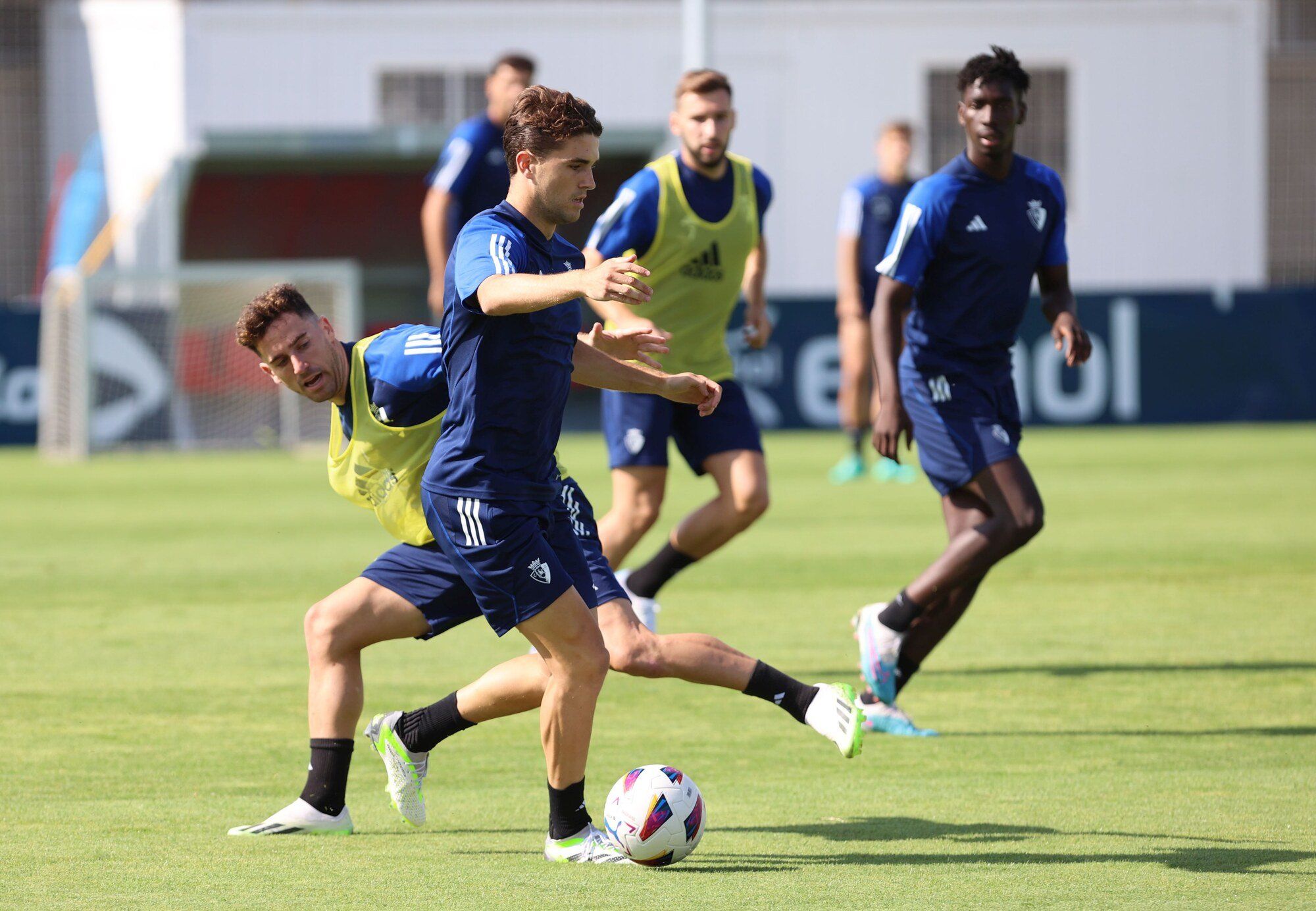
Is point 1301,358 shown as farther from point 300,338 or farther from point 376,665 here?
point 300,338

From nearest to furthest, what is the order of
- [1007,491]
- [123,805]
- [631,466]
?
[123,805]
[1007,491]
[631,466]

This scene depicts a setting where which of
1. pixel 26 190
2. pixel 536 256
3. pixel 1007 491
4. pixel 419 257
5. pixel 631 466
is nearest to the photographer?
pixel 536 256

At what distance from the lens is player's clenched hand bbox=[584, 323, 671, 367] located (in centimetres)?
474

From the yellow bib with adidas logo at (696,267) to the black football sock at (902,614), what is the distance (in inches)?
65.3

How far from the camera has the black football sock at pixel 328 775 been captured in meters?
5.07

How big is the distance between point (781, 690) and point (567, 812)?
2.42 feet

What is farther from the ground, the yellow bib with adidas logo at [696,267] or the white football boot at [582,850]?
the yellow bib with adidas logo at [696,267]

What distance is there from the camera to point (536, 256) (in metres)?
4.59

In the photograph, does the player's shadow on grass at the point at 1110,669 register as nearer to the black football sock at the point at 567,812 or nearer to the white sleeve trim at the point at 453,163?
the black football sock at the point at 567,812

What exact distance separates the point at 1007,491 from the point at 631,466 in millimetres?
1833

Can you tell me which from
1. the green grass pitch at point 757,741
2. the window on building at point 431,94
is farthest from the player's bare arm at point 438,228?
the window on building at point 431,94

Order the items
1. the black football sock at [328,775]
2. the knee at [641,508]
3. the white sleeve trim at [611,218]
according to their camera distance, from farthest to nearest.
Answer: the knee at [641,508] → the white sleeve trim at [611,218] → the black football sock at [328,775]

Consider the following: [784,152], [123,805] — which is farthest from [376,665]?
[784,152]

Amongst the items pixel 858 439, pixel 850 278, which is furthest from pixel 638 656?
pixel 858 439
